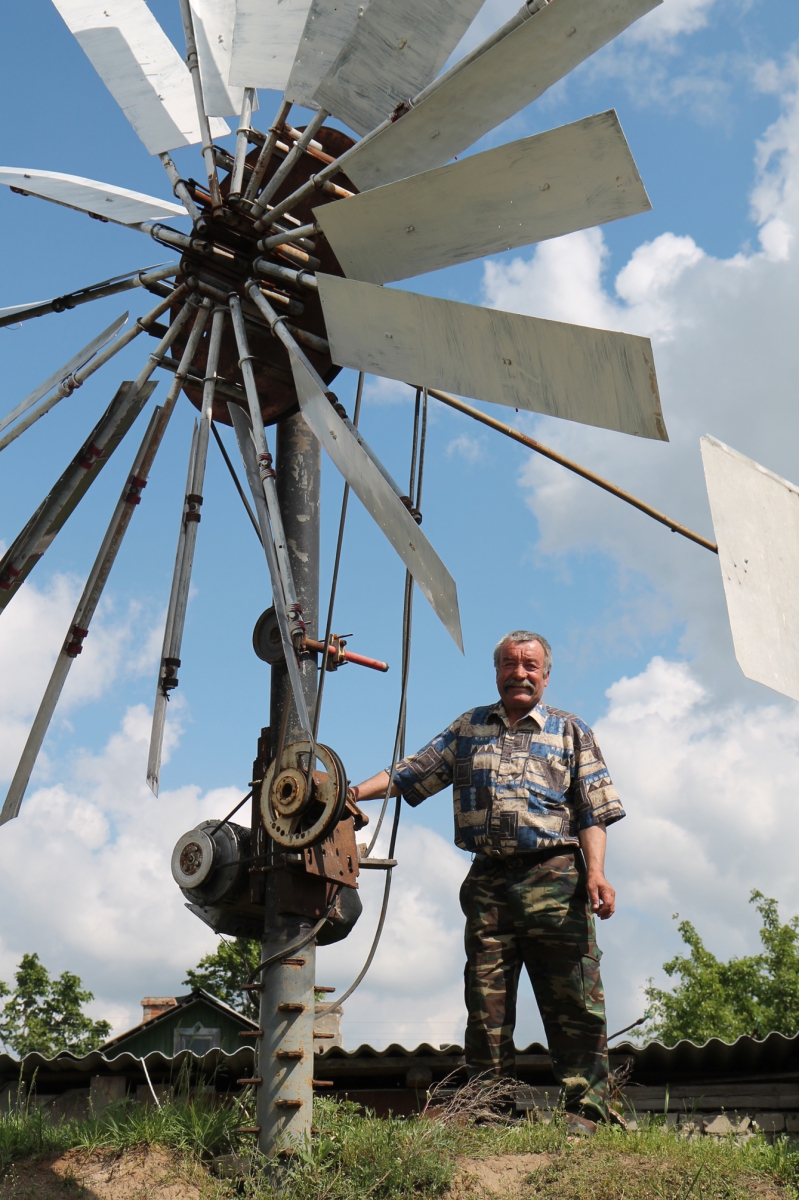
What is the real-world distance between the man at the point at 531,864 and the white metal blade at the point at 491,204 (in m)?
1.70

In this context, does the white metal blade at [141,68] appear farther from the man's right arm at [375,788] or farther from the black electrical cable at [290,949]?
the black electrical cable at [290,949]

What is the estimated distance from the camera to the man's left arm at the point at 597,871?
404cm

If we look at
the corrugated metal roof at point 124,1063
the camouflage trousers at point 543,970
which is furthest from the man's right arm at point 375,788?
the corrugated metal roof at point 124,1063

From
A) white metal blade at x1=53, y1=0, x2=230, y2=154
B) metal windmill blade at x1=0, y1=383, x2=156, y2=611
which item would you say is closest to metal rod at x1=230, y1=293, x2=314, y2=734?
metal windmill blade at x1=0, y1=383, x2=156, y2=611

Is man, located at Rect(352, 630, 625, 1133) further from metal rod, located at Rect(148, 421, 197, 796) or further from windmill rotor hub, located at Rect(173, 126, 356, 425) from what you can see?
windmill rotor hub, located at Rect(173, 126, 356, 425)

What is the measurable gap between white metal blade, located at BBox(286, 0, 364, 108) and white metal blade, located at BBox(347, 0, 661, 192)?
0.49 meters

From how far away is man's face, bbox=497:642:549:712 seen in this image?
4.49 meters

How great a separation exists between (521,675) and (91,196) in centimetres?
290

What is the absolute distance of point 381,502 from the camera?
3.59 meters

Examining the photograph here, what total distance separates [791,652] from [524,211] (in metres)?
1.69

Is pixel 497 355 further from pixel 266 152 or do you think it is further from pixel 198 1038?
pixel 198 1038

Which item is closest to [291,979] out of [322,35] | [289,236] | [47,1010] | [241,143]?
[289,236]

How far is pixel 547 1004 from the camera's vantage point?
4.04 meters

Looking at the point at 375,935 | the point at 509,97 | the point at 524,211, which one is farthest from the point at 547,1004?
the point at 509,97
